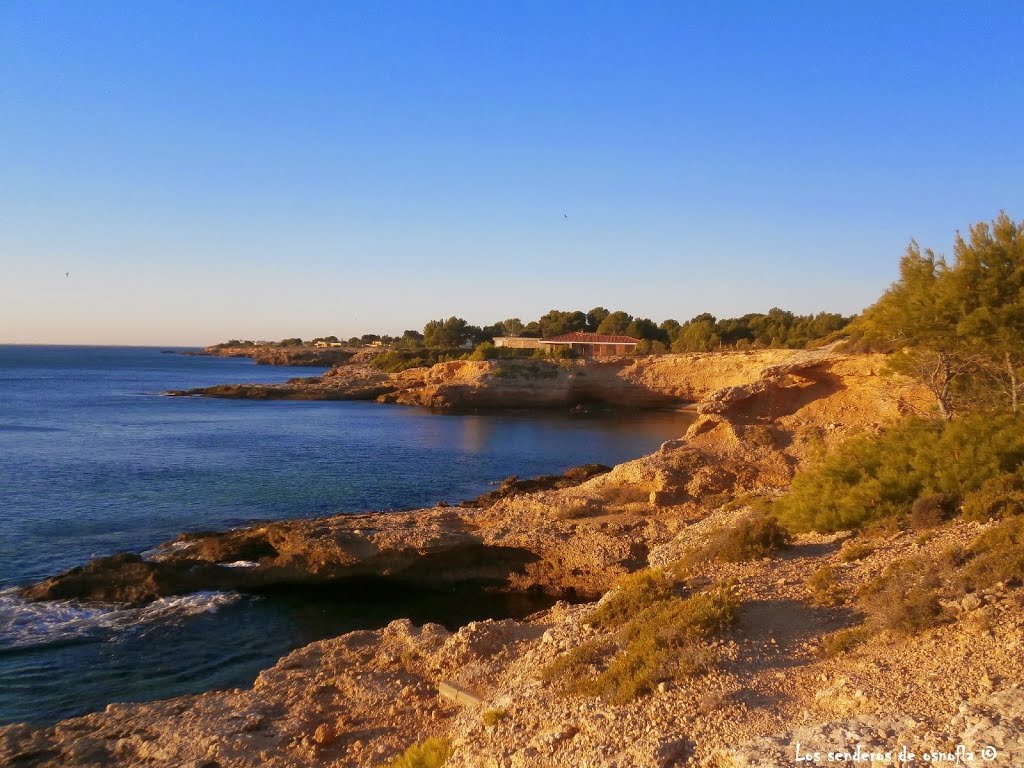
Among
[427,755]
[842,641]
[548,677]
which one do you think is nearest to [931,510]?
[842,641]

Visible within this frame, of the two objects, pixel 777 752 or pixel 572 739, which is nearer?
pixel 777 752

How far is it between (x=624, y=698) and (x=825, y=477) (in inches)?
294

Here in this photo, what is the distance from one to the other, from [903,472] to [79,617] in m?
15.0

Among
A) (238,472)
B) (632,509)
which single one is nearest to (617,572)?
(632,509)

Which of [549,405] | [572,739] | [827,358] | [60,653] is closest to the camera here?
[572,739]

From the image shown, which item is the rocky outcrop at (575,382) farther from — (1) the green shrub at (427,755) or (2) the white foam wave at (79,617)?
(1) the green shrub at (427,755)

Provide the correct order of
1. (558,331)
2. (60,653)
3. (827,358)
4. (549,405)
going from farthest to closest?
(558,331), (549,405), (827,358), (60,653)

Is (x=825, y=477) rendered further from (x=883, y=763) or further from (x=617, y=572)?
(x=883, y=763)

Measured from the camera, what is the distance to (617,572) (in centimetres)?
1517

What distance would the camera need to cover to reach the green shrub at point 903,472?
446 inches

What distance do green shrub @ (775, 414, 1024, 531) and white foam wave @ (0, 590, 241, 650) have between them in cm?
1148

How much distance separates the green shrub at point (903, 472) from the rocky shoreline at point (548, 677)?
74 centimetres

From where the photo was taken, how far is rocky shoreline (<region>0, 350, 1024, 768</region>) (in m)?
5.86

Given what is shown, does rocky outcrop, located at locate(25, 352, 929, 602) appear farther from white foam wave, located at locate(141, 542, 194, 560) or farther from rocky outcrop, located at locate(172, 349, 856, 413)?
rocky outcrop, located at locate(172, 349, 856, 413)
